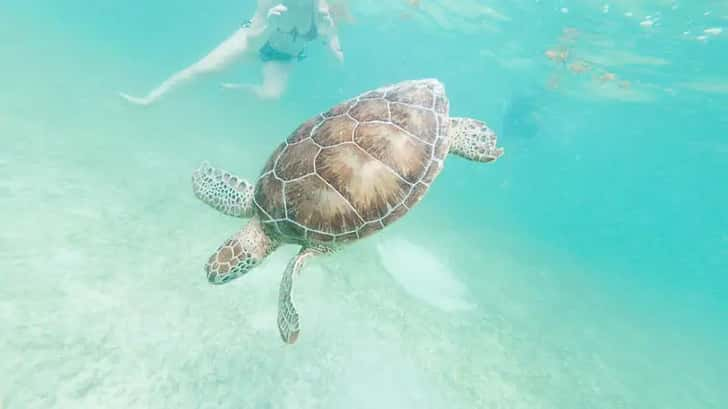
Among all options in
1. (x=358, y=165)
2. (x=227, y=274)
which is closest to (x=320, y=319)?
Answer: (x=227, y=274)

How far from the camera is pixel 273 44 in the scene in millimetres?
10953

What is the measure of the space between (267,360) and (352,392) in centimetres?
134

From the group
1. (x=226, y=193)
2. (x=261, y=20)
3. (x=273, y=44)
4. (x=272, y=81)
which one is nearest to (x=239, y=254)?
(x=226, y=193)

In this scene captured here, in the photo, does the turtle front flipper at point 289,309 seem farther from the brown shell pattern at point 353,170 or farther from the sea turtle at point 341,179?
the brown shell pattern at point 353,170

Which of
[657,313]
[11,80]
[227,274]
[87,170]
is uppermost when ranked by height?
[227,274]

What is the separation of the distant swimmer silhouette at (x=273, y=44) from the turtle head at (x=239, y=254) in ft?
22.9

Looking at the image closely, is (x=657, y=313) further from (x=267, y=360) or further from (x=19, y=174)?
(x=19, y=174)

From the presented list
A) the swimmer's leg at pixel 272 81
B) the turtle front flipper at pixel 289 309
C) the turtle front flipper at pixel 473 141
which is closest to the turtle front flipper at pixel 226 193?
the turtle front flipper at pixel 289 309

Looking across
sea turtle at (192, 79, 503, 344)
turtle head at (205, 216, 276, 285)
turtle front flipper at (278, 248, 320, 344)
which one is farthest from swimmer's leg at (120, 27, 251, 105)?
turtle front flipper at (278, 248, 320, 344)

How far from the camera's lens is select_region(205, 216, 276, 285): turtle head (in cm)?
358

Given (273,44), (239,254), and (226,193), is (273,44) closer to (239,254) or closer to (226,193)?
(226,193)

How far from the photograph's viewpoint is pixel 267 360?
5.61 meters

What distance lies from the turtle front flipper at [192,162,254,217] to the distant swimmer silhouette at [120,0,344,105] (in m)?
6.37

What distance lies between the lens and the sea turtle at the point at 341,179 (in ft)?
11.2
